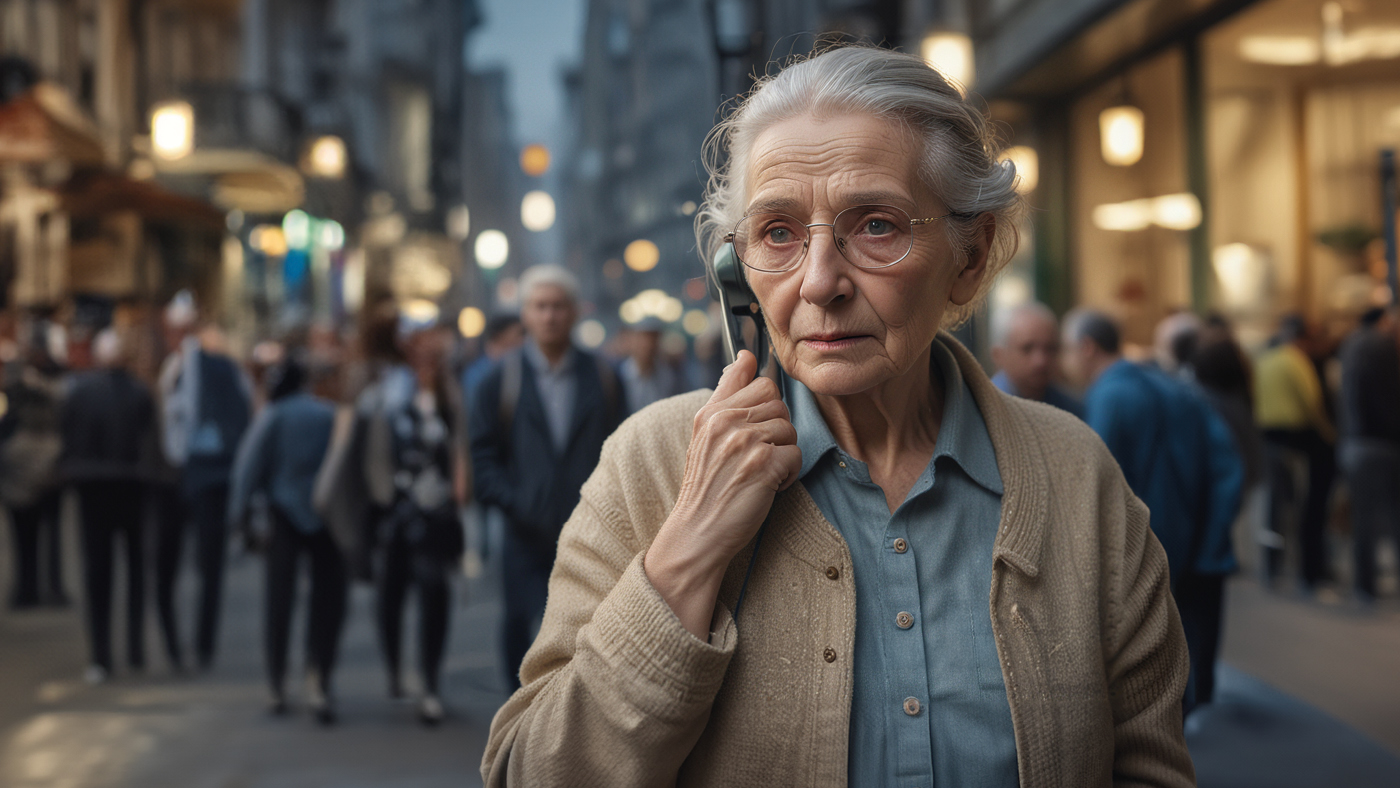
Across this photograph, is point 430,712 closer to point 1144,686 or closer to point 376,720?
point 376,720

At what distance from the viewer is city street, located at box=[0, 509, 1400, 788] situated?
542 cm

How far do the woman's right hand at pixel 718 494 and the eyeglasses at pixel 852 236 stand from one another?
22cm

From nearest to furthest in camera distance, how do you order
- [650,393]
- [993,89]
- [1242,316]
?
[650,393] → [1242,316] → [993,89]

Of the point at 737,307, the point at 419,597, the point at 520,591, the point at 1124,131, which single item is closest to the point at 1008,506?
the point at 737,307

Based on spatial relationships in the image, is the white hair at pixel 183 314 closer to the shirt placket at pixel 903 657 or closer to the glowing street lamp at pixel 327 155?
the glowing street lamp at pixel 327 155

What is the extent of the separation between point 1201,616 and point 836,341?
399 centimetres

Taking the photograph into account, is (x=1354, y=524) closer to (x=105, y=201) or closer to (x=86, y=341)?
(x=86, y=341)

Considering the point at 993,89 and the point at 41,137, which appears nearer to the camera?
the point at 41,137

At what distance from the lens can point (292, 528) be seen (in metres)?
6.84

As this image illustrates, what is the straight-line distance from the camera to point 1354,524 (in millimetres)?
8734

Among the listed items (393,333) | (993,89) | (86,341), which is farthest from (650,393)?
(993,89)

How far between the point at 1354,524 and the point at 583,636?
28.4 ft

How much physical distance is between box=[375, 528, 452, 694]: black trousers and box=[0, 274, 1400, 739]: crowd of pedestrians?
12mm

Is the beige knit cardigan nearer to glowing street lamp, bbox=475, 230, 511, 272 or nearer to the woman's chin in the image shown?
the woman's chin
